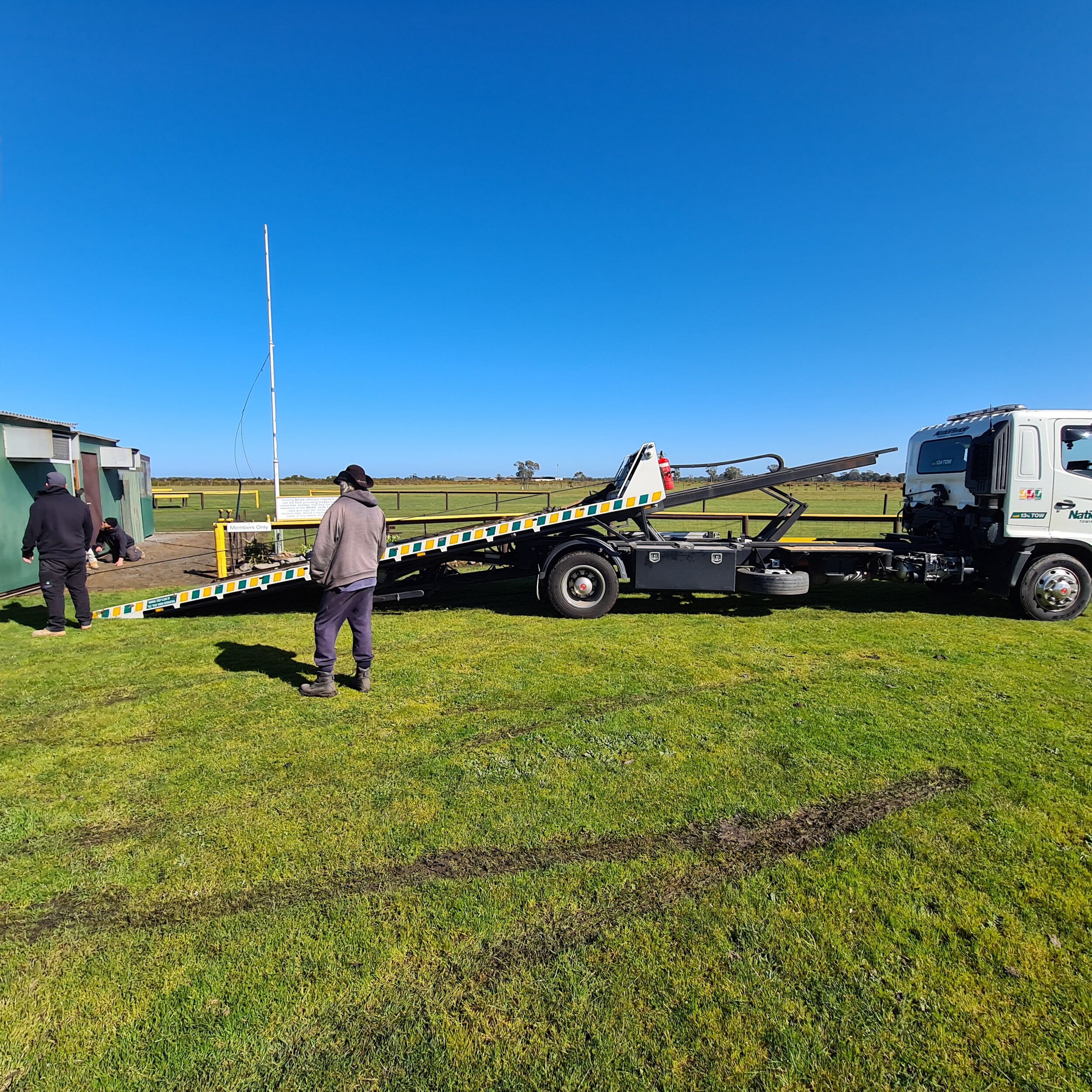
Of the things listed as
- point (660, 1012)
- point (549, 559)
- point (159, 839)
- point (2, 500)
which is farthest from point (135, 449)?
point (660, 1012)

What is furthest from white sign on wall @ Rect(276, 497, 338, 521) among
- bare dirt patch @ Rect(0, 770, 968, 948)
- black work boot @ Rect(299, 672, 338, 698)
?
bare dirt patch @ Rect(0, 770, 968, 948)

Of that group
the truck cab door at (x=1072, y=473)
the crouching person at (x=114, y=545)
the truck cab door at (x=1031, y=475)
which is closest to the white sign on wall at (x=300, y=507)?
the crouching person at (x=114, y=545)

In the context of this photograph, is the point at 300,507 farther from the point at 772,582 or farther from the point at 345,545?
the point at 772,582

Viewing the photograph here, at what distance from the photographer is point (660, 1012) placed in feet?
7.01

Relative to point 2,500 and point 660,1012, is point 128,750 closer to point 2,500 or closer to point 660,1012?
point 660,1012

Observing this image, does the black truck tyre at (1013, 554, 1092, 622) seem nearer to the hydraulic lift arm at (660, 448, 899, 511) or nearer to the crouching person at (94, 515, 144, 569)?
the hydraulic lift arm at (660, 448, 899, 511)

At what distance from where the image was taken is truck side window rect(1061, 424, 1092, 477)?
7203mm

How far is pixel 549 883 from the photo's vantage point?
9.14ft

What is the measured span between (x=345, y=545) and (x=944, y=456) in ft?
24.6

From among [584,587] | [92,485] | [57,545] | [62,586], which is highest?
[92,485]

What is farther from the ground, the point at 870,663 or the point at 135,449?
the point at 135,449

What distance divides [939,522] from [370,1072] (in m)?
8.52

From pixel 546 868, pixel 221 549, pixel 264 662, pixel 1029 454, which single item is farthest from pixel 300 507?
pixel 1029 454

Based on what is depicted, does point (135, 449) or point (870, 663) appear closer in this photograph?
point (870, 663)
